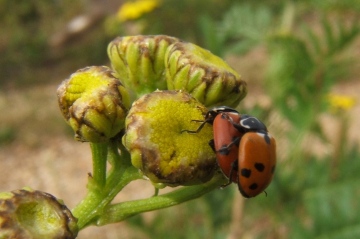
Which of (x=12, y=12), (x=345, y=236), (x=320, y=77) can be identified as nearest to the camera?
(x=345, y=236)

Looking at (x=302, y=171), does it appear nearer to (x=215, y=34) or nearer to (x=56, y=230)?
(x=215, y=34)

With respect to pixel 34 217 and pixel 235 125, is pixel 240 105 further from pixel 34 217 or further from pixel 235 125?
pixel 34 217

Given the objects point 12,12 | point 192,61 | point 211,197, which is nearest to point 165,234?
point 211,197

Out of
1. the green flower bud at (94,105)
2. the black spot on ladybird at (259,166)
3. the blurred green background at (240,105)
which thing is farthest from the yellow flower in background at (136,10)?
the black spot on ladybird at (259,166)

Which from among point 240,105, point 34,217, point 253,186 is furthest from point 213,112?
point 240,105

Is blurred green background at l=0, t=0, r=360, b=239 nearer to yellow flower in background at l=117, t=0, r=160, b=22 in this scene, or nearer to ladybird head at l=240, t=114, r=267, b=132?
yellow flower in background at l=117, t=0, r=160, b=22

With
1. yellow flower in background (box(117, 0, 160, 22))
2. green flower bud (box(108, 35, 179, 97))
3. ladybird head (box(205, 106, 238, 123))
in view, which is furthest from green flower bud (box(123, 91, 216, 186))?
yellow flower in background (box(117, 0, 160, 22))
